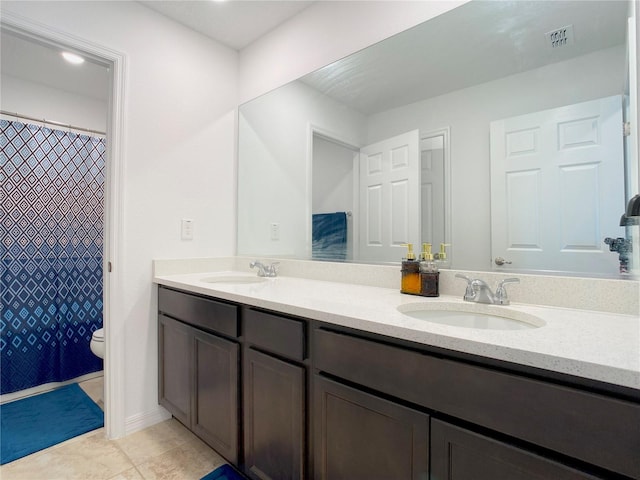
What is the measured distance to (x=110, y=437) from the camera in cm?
174

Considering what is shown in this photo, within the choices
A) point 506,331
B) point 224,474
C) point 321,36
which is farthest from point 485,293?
point 321,36

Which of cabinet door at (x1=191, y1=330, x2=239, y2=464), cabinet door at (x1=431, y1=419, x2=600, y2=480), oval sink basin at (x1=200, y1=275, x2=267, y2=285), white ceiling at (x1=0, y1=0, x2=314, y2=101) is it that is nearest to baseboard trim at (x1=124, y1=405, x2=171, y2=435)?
cabinet door at (x1=191, y1=330, x2=239, y2=464)

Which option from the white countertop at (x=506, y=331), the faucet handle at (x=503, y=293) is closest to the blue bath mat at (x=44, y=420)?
the white countertop at (x=506, y=331)

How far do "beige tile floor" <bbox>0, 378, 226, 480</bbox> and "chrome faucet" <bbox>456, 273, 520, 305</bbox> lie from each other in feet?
4.52

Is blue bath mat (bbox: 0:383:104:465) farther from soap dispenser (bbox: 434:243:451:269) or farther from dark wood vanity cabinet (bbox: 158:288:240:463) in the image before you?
soap dispenser (bbox: 434:243:451:269)

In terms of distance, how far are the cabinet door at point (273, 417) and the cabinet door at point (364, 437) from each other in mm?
80

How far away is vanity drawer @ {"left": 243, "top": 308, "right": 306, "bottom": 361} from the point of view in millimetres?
1115

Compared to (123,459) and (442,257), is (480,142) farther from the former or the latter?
(123,459)

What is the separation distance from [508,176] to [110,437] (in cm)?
226

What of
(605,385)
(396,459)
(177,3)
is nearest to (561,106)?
(605,385)

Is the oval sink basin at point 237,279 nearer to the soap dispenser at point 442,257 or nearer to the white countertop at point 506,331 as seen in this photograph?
the white countertop at point 506,331

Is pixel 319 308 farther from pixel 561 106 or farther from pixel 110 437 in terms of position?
pixel 110 437

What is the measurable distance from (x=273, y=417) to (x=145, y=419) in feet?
3.62

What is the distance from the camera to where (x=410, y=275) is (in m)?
1.33
